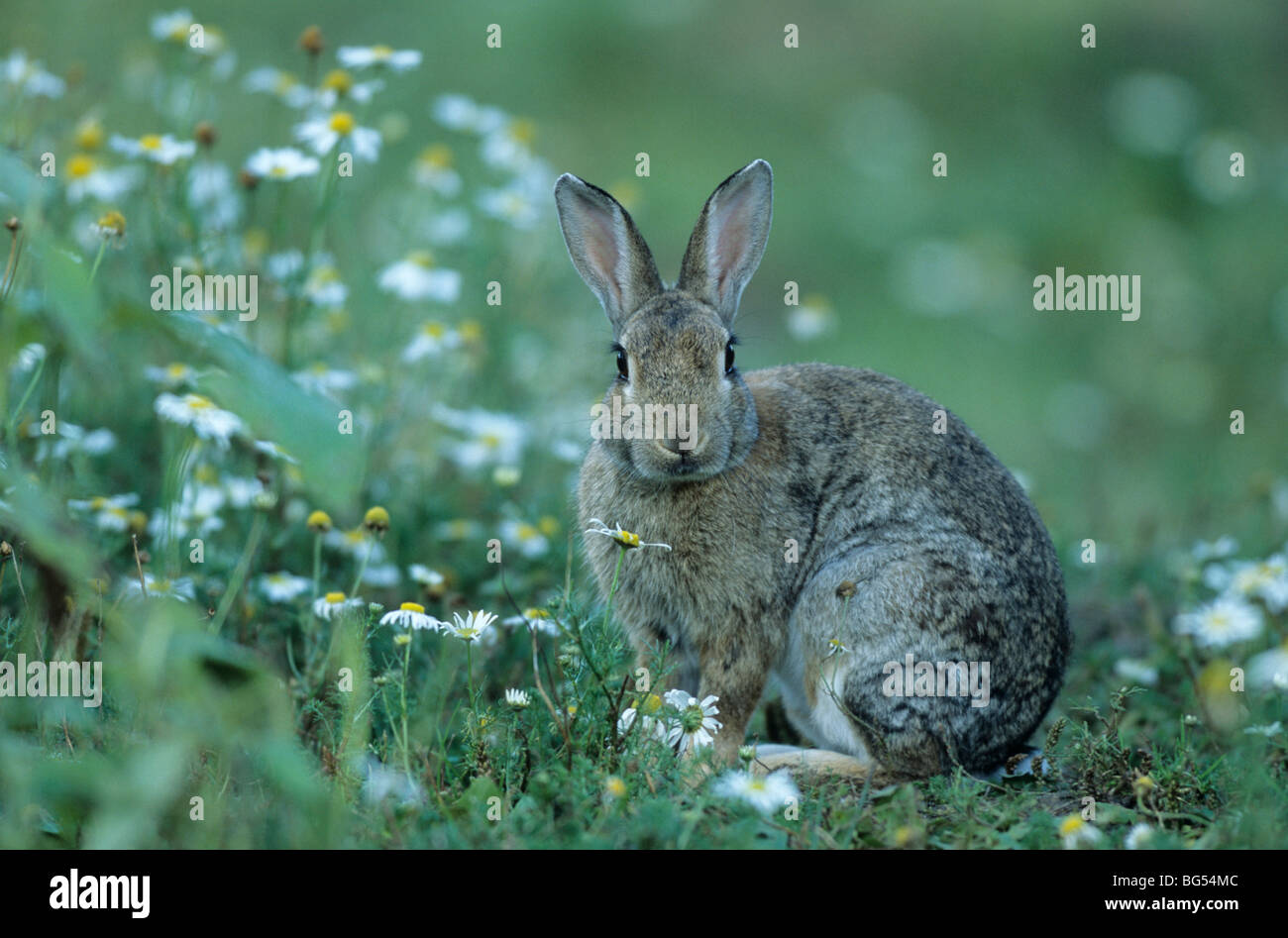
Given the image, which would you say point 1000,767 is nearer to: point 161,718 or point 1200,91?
point 161,718

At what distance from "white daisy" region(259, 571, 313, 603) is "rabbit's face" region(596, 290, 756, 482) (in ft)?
4.32

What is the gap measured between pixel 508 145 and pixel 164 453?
263 centimetres

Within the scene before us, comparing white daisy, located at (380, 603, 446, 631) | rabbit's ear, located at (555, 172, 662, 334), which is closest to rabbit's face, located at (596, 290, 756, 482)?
rabbit's ear, located at (555, 172, 662, 334)

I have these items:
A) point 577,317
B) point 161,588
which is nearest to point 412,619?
point 161,588

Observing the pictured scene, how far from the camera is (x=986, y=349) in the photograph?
11148 mm

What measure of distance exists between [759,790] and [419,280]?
3537 millimetres

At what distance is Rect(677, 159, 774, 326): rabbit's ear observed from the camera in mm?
5254

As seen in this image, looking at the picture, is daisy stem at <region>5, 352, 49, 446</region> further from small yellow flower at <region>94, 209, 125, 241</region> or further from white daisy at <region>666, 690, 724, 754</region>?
white daisy at <region>666, 690, 724, 754</region>

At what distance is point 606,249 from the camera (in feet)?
17.6

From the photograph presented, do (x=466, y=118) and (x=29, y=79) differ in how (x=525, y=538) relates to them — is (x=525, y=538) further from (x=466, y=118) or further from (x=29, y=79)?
(x=29, y=79)

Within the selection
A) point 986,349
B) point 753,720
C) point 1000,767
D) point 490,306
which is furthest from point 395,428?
point 986,349

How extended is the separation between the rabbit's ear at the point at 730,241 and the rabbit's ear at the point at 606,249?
0.57 feet

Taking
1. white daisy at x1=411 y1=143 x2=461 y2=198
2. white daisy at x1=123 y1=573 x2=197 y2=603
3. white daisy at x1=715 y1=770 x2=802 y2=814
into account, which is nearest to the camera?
white daisy at x1=715 y1=770 x2=802 y2=814

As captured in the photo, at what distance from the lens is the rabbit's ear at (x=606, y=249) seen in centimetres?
524
